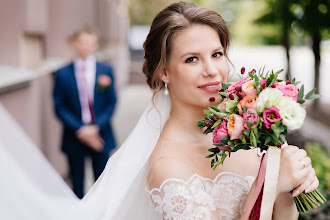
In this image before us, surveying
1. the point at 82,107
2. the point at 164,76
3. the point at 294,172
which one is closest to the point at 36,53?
the point at 82,107

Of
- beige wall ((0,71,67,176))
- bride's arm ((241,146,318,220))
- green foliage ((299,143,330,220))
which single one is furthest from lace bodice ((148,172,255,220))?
beige wall ((0,71,67,176))

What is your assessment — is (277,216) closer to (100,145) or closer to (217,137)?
(217,137)

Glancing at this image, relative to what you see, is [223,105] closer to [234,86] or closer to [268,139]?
[234,86]

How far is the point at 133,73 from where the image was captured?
985 inches

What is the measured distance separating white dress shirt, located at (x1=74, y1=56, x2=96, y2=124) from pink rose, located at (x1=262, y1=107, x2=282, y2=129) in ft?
11.4

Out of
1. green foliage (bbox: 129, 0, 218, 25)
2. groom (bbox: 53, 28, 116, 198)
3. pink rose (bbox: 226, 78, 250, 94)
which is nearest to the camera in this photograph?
pink rose (bbox: 226, 78, 250, 94)

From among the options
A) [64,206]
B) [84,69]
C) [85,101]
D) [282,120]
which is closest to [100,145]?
[85,101]

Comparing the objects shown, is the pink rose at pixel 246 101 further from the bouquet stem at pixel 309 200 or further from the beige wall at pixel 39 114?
the beige wall at pixel 39 114

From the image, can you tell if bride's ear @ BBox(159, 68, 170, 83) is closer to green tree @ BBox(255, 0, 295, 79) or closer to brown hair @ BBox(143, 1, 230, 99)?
brown hair @ BBox(143, 1, 230, 99)

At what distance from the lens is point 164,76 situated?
212cm

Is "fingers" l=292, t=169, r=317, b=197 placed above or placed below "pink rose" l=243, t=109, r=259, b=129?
below

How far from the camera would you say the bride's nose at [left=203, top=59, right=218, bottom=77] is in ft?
6.23

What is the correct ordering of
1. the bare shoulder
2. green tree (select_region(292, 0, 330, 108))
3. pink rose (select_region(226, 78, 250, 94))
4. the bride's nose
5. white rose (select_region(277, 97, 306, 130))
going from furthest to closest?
green tree (select_region(292, 0, 330, 108))
the bare shoulder
the bride's nose
pink rose (select_region(226, 78, 250, 94))
white rose (select_region(277, 97, 306, 130))

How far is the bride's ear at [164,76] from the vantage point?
211 centimetres
